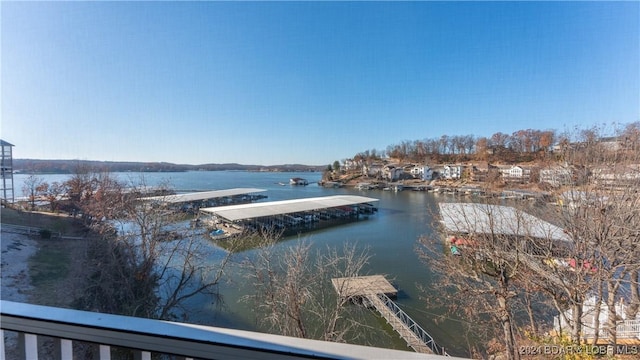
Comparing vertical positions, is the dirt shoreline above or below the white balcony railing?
below

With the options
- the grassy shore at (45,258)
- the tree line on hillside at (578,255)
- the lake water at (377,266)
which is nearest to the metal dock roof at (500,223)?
the tree line on hillside at (578,255)

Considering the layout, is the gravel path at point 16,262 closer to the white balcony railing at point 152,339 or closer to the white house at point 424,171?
the white balcony railing at point 152,339

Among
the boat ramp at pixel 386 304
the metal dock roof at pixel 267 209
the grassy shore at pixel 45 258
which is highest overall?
the grassy shore at pixel 45 258

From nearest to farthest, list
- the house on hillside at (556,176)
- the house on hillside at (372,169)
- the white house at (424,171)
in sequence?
the house on hillside at (556,176), the white house at (424,171), the house on hillside at (372,169)

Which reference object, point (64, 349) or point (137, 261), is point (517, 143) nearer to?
point (64, 349)

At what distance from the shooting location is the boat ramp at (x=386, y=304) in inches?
137

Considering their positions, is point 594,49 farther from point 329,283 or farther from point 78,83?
point 329,283

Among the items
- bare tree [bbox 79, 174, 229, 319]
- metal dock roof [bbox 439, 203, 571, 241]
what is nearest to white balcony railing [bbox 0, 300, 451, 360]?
bare tree [bbox 79, 174, 229, 319]

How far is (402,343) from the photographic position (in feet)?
12.2

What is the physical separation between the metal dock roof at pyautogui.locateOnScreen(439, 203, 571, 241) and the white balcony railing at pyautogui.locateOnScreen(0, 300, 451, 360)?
316 cm

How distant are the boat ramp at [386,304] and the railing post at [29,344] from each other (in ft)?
9.71

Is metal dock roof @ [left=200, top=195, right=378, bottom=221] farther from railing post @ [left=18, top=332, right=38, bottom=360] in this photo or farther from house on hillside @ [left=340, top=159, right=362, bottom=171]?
railing post @ [left=18, top=332, right=38, bottom=360]

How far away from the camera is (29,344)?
54cm

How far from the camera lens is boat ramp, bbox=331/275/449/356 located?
3475 millimetres
